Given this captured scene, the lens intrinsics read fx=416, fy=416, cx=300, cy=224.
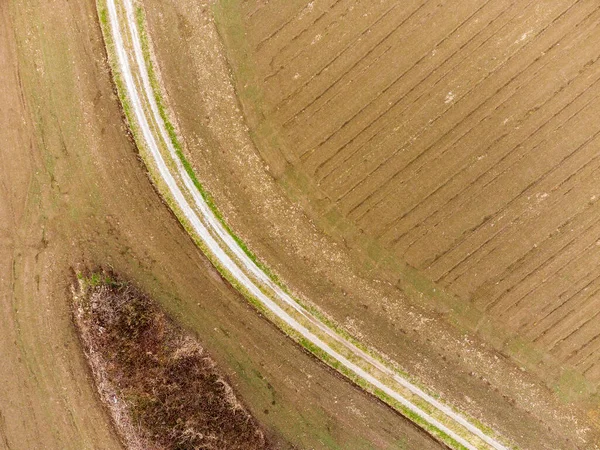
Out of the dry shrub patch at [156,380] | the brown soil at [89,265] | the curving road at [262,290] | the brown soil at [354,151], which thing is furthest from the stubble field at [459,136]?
the dry shrub patch at [156,380]

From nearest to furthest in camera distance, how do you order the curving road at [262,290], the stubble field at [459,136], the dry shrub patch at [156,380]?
the dry shrub patch at [156,380], the stubble field at [459,136], the curving road at [262,290]

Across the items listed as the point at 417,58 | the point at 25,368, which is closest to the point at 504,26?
the point at 417,58

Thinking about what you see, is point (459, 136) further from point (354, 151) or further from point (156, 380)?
point (156, 380)

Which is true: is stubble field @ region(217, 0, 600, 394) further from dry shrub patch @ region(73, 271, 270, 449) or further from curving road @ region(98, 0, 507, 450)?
dry shrub patch @ region(73, 271, 270, 449)

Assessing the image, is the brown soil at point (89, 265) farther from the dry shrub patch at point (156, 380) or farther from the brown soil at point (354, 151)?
the brown soil at point (354, 151)

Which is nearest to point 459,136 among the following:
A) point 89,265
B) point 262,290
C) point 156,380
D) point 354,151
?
point 354,151

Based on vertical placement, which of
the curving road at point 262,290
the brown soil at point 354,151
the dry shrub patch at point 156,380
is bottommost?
the dry shrub patch at point 156,380

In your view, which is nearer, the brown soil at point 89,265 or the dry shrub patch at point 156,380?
the dry shrub patch at point 156,380
